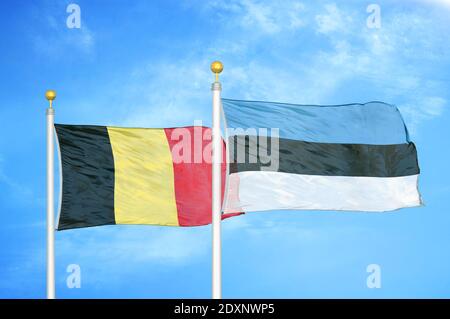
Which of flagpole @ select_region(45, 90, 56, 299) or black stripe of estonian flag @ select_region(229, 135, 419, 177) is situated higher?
black stripe of estonian flag @ select_region(229, 135, 419, 177)

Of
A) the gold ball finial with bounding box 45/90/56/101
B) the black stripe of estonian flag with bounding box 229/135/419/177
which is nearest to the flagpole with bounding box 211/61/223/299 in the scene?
the black stripe of estonian flag with bounding box 229/135/419/177

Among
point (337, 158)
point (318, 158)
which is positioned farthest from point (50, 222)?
point (337, 158)

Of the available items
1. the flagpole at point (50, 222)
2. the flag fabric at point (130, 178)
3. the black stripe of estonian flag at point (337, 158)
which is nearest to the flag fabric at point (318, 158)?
the black stripe of estonian flag at point (337, 158)

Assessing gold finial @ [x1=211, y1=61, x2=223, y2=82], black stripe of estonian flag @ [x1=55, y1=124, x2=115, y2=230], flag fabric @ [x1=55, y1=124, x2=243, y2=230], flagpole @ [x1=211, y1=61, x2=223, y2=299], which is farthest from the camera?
flag fabric @ [x1=55, y1=124, x2=243, y2=230]

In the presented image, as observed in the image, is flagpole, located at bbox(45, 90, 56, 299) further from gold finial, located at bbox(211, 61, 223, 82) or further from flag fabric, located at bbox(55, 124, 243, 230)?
gold finial, located at bbox(211, 61, 223, 82)

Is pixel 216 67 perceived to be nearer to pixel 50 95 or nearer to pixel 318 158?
pixel 318 158

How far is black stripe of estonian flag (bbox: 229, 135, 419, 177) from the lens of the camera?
48.6ft

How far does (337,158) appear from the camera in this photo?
613 inches

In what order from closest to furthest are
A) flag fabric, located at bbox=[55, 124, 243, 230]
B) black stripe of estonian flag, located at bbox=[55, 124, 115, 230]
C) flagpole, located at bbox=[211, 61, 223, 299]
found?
flagpole, located at bbox=[211, 61, 223, 299] → black stripe of estonian flag, located at bbox=[55, 124, 115, 230] → flag fabric, located at bbox=[55, 124, 243, 230]

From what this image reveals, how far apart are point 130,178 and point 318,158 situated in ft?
11.7

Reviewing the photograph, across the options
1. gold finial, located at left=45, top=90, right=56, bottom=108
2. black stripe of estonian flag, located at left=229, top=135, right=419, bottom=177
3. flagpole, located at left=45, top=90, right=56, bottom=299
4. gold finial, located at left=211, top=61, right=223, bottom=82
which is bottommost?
flagpole, located at left=45, top=90, right=56, bottom=299

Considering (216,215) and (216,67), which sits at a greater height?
(216,67)

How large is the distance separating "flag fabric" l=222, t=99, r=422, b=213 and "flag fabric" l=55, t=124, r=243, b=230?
1138 mm
